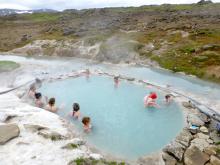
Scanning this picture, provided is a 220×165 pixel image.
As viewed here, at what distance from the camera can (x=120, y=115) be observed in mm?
14477

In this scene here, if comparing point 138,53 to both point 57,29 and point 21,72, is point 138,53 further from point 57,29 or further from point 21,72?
point 57,29

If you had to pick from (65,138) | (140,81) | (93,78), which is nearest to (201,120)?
(65,138)

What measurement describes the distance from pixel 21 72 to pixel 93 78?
23.3 feet

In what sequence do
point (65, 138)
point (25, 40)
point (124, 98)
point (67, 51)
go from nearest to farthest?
1. point (65, 138)
2. point (124, 98)
3. point (67, 51)
4. point (25, 40)

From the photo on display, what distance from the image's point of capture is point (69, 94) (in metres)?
18.0

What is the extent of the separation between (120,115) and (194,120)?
3.90 meters

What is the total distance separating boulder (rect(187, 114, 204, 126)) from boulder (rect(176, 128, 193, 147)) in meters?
0.88

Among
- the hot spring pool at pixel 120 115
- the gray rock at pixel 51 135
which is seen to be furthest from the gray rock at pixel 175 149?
the gray rock at pixel 51 135

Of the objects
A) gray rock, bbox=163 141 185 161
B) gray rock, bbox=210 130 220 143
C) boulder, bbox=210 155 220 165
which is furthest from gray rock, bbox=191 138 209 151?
boulder, bbox=210 155 220 165

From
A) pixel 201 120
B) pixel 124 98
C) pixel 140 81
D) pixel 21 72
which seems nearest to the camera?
pixel 201 120

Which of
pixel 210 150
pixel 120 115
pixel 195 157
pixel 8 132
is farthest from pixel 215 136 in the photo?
pixel 8 132

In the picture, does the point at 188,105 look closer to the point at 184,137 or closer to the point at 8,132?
the point at 184,137

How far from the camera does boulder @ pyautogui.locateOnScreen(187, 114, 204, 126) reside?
1267cm

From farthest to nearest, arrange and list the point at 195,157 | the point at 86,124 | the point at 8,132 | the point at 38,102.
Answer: the point at 38,102, the point at 86,124, the point at 8,132, the point at 195,157
